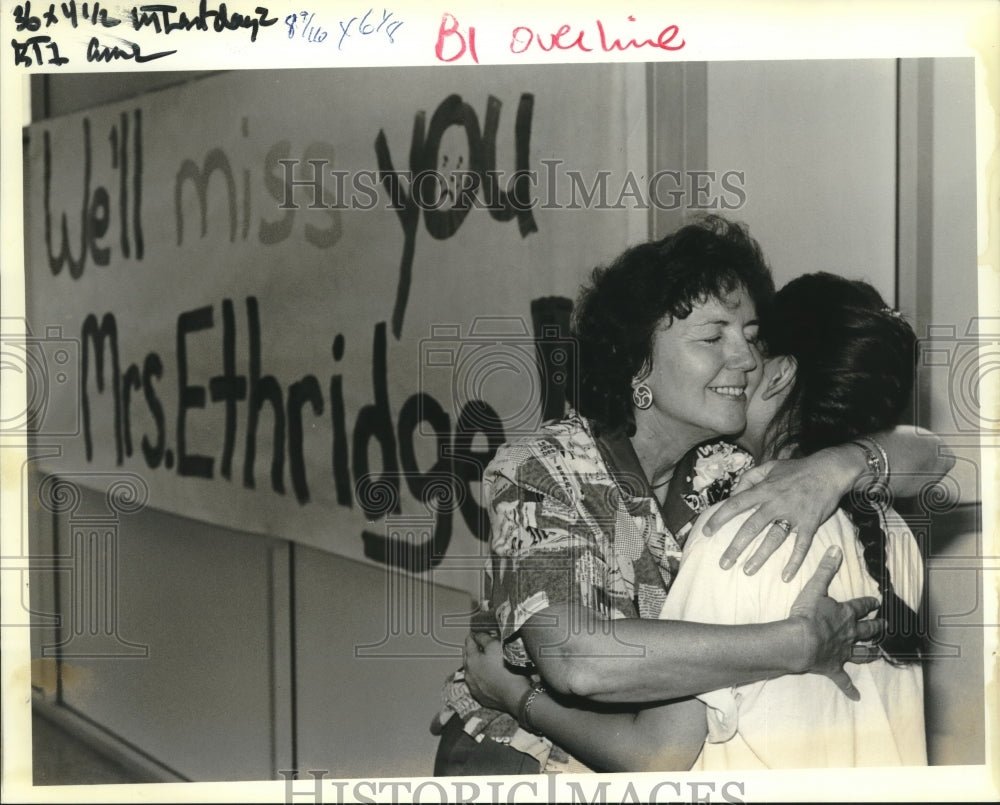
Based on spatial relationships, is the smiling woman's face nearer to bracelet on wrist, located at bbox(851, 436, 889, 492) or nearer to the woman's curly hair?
the woman's curly hair

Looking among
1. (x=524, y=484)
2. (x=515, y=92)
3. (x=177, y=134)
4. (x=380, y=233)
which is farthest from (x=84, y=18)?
(x=524, y=484)

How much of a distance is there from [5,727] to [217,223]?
132 centimetres

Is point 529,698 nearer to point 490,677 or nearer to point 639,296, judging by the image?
point 490,677

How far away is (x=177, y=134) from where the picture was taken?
278 centimetres

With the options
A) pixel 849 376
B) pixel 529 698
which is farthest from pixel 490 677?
pixel 849 376

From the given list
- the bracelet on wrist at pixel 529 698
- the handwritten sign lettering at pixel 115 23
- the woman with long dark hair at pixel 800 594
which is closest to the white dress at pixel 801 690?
the woman with long dark hair at pixel 800 594

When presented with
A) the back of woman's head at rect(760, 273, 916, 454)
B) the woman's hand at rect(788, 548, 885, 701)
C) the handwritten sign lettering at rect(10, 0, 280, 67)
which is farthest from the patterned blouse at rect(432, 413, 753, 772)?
the handwritten sign lettering at rect(10, 0, 280, 67)

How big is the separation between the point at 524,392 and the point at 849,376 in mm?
767

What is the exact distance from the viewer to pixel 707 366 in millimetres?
2639

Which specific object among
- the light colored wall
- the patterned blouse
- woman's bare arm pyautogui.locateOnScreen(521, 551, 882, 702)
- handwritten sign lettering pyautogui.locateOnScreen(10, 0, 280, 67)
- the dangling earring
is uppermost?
handwritten sign lettering pyautogui.locateOnScreen(10, 0, 280, 67)

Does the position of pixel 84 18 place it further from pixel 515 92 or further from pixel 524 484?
pixel 524 484

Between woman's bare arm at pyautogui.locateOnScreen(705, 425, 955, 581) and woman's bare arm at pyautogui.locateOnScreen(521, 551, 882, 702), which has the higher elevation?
woman's bare arm at pyautogui.locateOnScreen(705, 425, 955, 581)

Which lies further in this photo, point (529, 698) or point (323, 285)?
point (323, 285)

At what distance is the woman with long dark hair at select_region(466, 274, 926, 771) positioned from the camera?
2.62 metres
